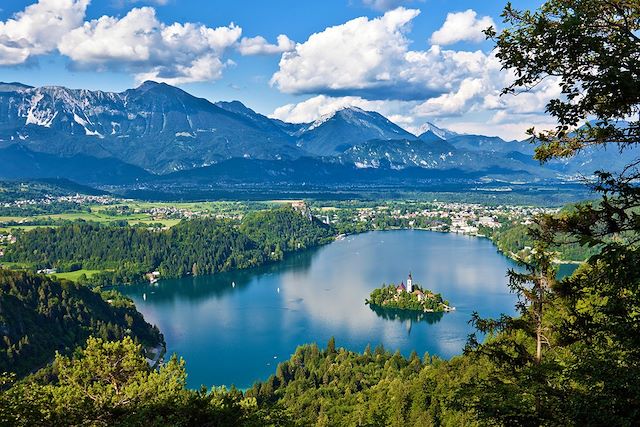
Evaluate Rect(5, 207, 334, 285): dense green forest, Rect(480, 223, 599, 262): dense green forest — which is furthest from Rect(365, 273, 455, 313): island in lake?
Rect(5, 207, 334, 285): dense green forest

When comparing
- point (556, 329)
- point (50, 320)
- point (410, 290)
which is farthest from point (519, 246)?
point (556, 329)

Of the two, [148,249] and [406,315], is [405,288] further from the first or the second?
[148,249]

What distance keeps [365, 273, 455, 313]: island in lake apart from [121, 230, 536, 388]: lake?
4.09 ft

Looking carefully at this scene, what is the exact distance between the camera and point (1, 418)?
672 centimetres

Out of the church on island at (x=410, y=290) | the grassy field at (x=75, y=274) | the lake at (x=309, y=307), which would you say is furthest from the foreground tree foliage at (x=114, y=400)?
the grassy field at (x=75, y=274)

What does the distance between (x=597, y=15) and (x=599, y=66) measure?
508 millimetres

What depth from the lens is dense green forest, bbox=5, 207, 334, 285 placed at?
75.2 meters

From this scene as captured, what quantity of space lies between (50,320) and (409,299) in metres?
29.6

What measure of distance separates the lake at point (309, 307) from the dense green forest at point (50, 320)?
344 cm

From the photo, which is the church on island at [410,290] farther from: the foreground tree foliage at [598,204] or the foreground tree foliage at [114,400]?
the foreground tree foliage at [598,204]

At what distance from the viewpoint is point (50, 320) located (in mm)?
40375

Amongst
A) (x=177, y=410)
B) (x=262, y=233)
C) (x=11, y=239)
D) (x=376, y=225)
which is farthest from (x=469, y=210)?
(x=177, y=410)

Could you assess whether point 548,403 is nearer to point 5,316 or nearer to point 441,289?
point 5,316

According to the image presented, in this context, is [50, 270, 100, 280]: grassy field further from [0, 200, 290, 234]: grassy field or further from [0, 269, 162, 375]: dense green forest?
[0, 200, 290, 234]: grassy field
